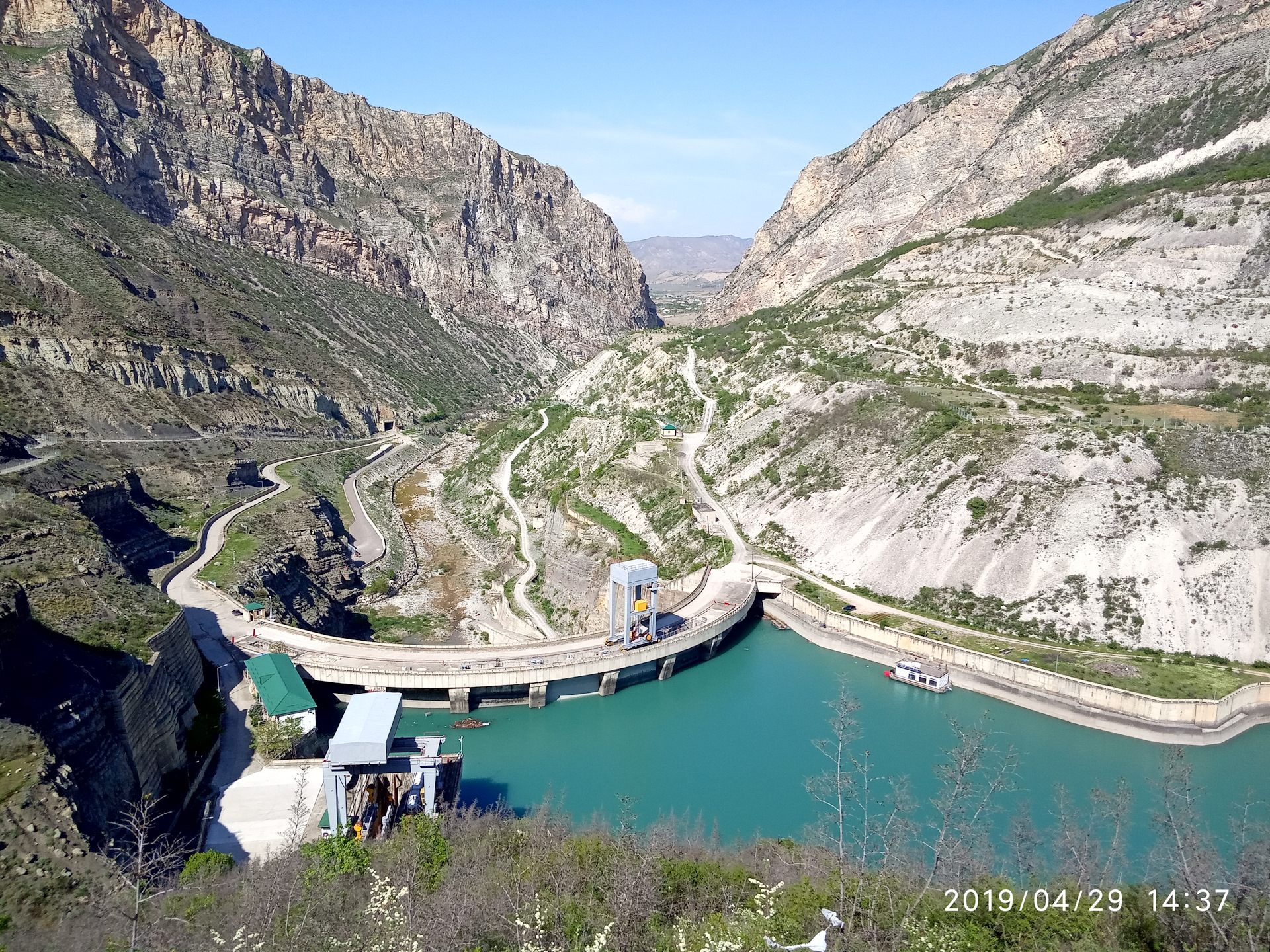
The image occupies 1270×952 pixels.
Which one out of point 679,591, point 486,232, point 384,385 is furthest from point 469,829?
point 486,232

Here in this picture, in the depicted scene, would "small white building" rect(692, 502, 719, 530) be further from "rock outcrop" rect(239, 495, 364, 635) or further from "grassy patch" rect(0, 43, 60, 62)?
"grassy patch" rect(0, 43, 60, 62)

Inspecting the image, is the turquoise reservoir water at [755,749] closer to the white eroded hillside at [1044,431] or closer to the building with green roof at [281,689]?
the building with green roof at [281,689]

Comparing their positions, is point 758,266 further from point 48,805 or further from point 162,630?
point 48,805

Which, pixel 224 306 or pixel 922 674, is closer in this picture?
pixel 922 674

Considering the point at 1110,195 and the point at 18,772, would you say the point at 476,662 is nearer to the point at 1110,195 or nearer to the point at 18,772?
the point at 18,772

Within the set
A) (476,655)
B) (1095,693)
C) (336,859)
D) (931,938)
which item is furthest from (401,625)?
(931,938)
